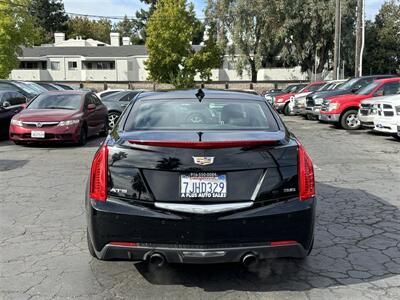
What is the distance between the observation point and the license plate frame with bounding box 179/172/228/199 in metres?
3.63

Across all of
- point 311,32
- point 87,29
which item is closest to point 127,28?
point 87,29

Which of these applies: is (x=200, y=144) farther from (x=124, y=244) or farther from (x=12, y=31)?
(x=12, y=31)

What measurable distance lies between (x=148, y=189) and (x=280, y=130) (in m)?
1.35

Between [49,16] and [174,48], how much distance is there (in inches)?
2103

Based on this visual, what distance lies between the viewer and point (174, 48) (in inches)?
1672

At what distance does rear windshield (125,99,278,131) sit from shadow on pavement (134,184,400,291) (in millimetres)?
1278

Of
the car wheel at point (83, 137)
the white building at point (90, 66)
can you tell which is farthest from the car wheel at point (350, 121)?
the white building at point (90, 66)

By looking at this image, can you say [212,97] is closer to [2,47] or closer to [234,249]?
[234,249]

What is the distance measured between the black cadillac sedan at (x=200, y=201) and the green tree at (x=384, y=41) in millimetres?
45224

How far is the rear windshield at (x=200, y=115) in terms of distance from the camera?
14.6ft

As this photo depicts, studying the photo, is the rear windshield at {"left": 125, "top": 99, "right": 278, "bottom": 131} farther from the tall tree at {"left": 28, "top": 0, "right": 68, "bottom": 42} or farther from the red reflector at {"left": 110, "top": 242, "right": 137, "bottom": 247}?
the tall tree at {"left": 28, "top": 0, "right": 68, "bottom": 42}

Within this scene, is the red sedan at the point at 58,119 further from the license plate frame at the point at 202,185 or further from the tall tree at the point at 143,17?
the tall tree at the point at 143,17

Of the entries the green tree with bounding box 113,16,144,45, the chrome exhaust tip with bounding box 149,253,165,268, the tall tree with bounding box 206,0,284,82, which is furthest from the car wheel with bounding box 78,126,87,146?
the green tree with bounding box 113,16,144,45

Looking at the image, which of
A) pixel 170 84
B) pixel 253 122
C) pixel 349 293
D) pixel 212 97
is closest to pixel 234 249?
pixel 349 293
